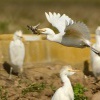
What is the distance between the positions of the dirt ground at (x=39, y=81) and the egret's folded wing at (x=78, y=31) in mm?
1240

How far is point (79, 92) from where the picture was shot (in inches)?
487

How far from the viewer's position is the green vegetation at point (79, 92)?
39.6 ft

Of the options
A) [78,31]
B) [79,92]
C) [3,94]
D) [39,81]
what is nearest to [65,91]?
[78,31]

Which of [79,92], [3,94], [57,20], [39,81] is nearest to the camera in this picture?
[57,20]

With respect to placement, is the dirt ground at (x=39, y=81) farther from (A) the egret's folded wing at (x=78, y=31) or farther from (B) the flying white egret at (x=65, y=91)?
(A) the egret's folded wing at (x=78, y=31)

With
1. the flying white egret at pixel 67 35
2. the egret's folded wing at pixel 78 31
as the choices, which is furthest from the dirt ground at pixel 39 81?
the egret's folded wing at pixel 78 31

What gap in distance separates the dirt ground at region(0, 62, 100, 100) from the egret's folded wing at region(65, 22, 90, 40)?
124 cm

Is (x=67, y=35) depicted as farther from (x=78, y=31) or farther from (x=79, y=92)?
(x=79, y=92)

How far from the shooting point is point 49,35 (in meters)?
11.6

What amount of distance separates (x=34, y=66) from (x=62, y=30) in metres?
2.40

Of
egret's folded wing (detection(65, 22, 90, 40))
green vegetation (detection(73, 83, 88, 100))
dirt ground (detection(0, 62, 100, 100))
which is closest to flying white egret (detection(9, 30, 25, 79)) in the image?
dirt ground (detection(0, 62, 100, 100))

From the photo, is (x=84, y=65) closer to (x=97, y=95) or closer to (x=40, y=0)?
(x=97, y=95)

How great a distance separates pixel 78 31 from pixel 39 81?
86.2 inches

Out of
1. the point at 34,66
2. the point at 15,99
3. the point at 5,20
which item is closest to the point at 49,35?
the point at 15,99
